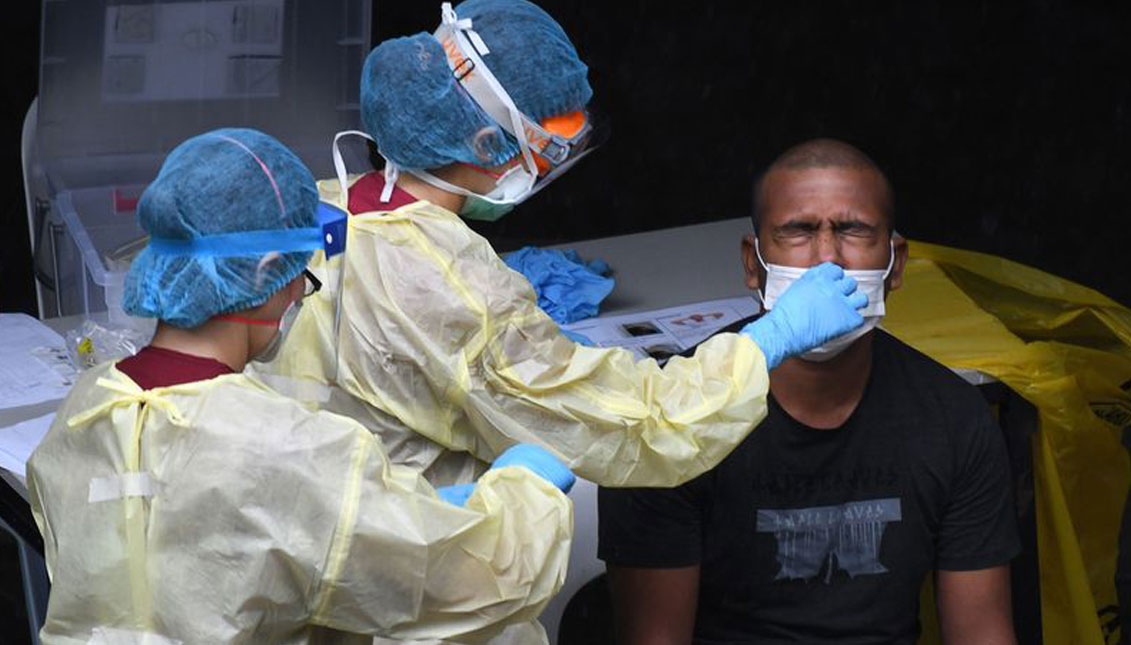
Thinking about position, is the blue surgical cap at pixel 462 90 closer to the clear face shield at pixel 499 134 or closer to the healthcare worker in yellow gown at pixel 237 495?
the clear face shield at pixel 499 134

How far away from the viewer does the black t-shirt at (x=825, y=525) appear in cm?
281

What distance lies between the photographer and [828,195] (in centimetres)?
290

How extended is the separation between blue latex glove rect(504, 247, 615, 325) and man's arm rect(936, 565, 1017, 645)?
3.57 feet

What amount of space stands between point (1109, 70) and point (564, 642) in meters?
3.45

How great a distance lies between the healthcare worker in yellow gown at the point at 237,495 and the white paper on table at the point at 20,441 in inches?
29.6

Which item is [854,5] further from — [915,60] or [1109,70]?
[1109,70]

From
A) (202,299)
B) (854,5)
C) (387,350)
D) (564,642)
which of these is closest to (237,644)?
(202,299)

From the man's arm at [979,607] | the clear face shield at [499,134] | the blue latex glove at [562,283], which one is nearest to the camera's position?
the clear face shield at [499,134]

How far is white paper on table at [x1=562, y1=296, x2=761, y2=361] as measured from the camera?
138 inches

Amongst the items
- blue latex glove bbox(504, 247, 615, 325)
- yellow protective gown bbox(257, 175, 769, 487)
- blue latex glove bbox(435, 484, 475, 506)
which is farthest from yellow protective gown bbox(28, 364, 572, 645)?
blue latex glove bbox(504, 247, 615, 325)

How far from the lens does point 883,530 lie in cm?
282

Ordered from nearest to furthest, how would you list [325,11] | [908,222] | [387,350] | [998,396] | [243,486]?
1. [243,486]
2. [387,350]
3. [998,396]
4. [325,11]
5. [908,222]

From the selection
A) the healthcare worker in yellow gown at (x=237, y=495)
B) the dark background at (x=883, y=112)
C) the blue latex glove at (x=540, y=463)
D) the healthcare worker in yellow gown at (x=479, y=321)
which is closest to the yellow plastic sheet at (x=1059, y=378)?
the healthcare worker in yellow gown at (x=479, y=321)

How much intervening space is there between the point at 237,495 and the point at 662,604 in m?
1.00
